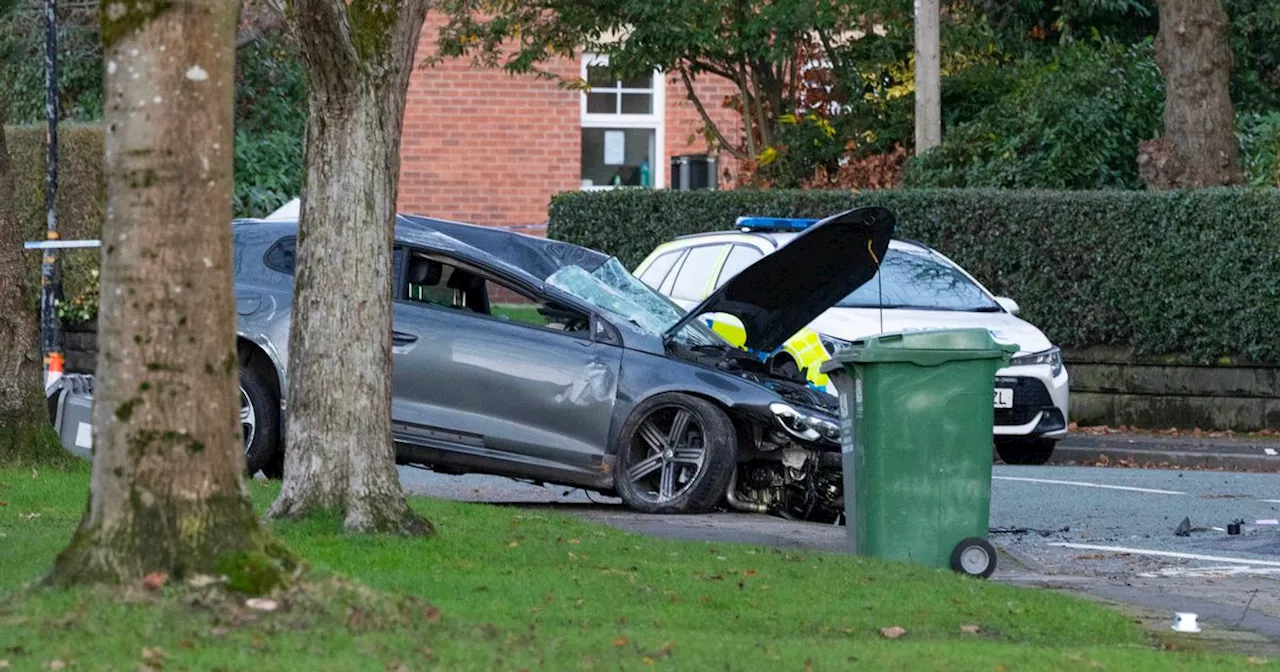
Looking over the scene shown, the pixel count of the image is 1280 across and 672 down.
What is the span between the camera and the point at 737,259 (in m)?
15.0

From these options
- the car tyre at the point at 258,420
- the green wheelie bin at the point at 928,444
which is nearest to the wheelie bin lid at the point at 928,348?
the green wheelie bin at the point at 928,444

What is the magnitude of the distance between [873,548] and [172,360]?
13.0 ft

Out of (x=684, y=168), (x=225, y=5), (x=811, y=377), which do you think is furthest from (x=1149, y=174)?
(x=225, y=5)

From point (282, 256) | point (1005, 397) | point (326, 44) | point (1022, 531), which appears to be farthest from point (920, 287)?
point (326, 44)

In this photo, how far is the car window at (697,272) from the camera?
596 inches

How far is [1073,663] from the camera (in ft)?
20.9

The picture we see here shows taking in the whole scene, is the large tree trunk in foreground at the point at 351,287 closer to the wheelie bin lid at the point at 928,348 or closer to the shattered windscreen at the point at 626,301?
the wheelie bin lid at the point at 928,348

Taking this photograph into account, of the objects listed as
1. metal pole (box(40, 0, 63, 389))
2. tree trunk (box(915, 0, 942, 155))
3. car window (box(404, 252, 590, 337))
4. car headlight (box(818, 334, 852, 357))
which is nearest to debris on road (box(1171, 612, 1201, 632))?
car window (box(404, 252, 590, 337))

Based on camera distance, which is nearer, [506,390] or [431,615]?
[431,615]

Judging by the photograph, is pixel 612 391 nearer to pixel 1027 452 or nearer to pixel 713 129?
pixel 1027 452

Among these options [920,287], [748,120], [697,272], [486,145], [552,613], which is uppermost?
[748,120]

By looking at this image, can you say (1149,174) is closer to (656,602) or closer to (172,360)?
(656,602)

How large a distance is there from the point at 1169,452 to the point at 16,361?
886 cm

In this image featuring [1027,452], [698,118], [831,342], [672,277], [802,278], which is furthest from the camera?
[698,118]
